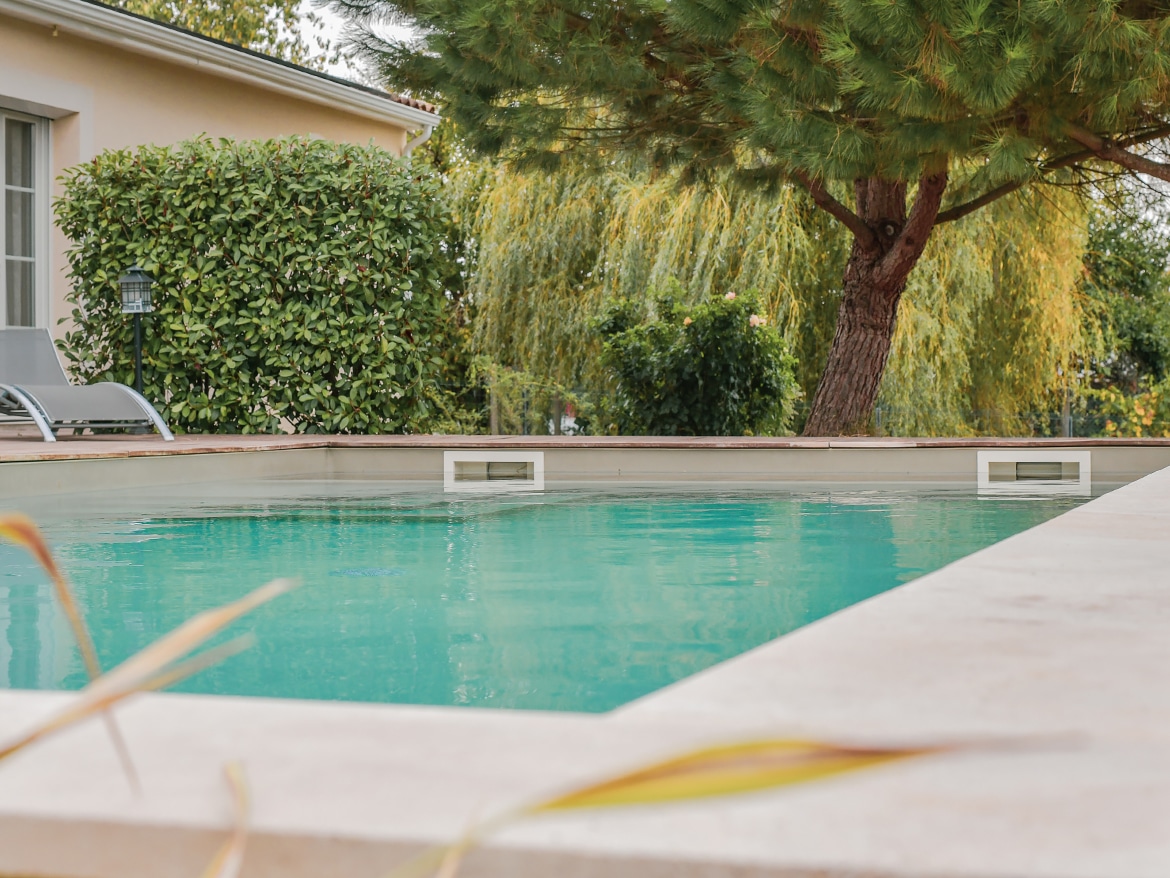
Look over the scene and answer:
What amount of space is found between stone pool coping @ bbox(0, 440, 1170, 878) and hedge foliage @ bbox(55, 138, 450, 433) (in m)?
7.90

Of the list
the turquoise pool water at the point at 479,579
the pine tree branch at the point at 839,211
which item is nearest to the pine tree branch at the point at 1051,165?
the pine tree branch at the point at 839,211

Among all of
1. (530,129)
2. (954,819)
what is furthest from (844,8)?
(954,819)

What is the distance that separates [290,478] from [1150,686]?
274 inches

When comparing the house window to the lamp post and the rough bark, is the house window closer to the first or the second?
the lamp post

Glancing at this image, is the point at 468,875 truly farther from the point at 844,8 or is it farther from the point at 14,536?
the point at 844,8

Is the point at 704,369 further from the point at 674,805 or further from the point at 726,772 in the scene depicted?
the point at 726,772

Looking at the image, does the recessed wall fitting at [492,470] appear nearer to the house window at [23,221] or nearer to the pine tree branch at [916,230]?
the pine tree branch at [916,230]

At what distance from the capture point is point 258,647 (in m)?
2.75

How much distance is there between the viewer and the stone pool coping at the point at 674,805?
73cm

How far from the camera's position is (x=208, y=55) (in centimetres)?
1016

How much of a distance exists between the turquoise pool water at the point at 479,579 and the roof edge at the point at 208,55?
4575 millimetres

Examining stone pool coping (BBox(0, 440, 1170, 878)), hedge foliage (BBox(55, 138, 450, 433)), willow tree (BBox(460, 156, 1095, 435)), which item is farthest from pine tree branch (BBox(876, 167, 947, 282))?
stone pool coping (BBox(0, 440, 1170, 878))

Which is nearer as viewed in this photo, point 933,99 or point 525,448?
point 933,99

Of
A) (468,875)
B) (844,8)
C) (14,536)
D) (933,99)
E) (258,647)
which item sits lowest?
(258,647)
